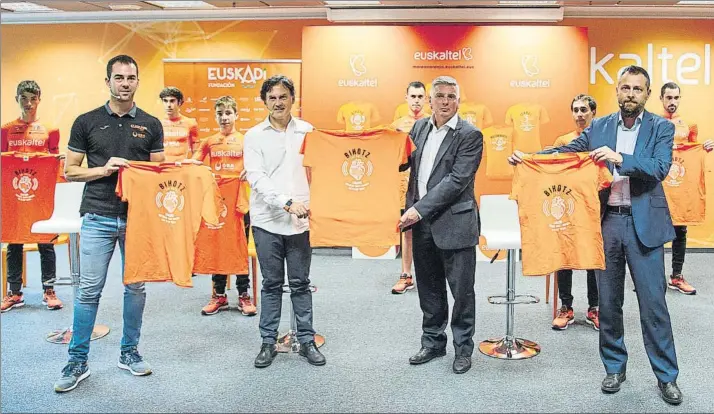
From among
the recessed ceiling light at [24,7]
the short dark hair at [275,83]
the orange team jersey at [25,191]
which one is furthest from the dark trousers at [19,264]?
the recessed ceiling light at [24,7]

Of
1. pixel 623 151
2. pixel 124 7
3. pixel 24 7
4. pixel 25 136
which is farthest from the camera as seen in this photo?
pixel 24 7

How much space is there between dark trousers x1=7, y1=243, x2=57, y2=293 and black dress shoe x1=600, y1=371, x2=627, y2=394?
4140 mm

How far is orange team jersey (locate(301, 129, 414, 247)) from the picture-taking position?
11.8 ft

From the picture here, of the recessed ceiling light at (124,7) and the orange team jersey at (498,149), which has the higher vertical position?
the recessed ceiling light at (124,7)

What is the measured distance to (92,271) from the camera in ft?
11.2

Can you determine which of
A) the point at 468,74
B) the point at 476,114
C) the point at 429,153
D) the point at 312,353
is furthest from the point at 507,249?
the point at 468,74

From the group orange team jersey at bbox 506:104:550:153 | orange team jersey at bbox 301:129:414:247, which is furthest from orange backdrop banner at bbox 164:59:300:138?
orange team jersey at bbox 301:129:414:247

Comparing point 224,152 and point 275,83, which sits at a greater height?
point 275,83

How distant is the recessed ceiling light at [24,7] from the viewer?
26.2 feet

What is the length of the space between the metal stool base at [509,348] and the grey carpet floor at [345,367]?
7 centimetres

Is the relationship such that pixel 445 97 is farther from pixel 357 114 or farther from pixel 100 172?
pixel 357 114

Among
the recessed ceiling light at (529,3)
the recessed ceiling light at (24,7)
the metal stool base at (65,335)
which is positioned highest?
the recessed ceiling light at (24,7)

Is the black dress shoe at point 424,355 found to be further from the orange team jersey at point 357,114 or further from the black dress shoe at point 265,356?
the orange team jersey at point 357,114

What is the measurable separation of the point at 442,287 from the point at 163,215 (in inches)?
65.7
